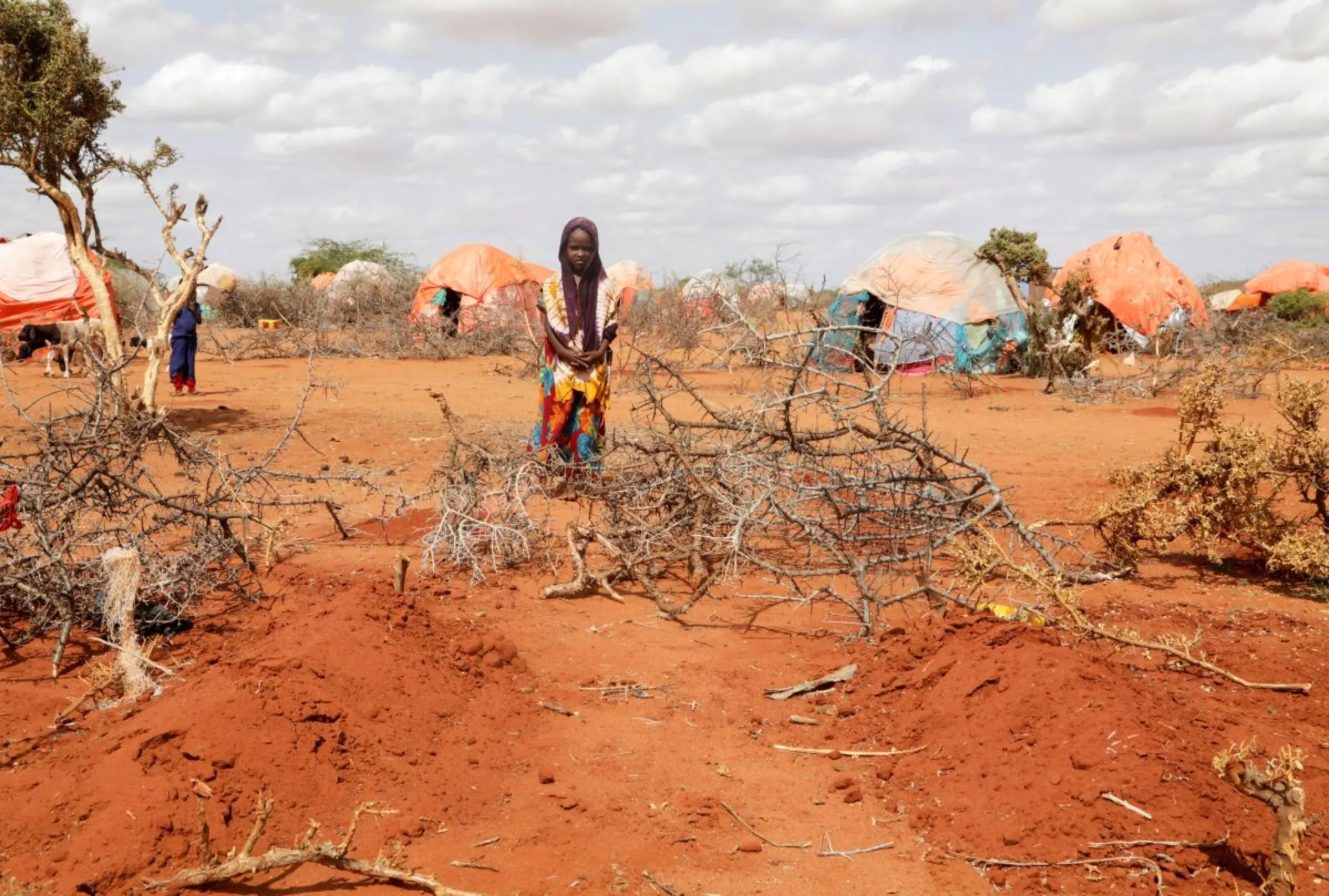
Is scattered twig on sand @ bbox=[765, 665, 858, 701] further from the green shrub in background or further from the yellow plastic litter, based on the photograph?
the green shrub in background

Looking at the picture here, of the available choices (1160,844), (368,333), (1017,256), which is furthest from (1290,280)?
(1160,844)

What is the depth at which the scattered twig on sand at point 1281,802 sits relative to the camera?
265cm

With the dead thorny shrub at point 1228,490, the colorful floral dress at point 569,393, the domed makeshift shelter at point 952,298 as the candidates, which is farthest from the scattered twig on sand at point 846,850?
the domed makeshift shelter at point 952,298

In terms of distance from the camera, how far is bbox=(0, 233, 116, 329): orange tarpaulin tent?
19.2m

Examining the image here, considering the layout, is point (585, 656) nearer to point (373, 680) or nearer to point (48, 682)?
point (373, 680)

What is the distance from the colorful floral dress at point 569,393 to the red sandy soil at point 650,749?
1.83m

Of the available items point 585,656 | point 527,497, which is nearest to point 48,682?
point 585,656

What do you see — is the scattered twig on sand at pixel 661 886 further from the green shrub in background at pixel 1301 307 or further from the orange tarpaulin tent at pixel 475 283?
the green shrub in background at pixel 1301 307

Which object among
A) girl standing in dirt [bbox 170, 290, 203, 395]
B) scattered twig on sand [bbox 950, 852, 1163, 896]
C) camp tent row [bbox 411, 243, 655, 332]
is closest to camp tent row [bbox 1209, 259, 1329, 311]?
camp tent row [bbox 411, 243, 655, 332]

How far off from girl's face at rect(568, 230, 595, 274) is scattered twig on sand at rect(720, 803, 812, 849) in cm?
442

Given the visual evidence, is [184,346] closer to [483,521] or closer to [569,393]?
[569,393]

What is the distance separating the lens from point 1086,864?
3.00m

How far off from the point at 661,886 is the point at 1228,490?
14.0ft

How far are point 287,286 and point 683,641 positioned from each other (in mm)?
27435
